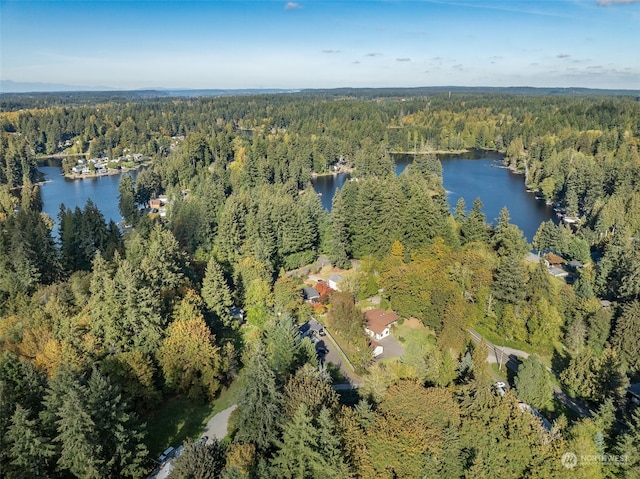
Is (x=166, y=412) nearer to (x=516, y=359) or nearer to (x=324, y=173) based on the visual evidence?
(x=516, y=359)

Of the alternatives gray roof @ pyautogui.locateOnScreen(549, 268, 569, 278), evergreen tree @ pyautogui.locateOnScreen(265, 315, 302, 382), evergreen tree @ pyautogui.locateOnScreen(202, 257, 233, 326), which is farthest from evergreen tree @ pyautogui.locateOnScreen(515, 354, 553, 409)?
gray roof @ pyautogui.locateOnScreen(549, 268, 569, 278)

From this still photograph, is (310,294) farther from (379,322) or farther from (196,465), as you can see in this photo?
(196,465)

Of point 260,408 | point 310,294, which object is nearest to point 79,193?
point 310,294

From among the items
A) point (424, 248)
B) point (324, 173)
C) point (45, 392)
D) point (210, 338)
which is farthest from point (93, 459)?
point (324, 173)

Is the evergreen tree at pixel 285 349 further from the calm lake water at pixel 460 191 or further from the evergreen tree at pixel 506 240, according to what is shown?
the calm lake water at pixel 460 191

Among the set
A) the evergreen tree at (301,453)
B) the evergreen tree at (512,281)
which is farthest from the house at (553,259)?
the evergreen tree at (301,453)

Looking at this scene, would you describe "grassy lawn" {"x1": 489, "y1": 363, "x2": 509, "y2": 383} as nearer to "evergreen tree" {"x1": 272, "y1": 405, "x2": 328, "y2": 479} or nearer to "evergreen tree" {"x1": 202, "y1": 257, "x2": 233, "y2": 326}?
"evergreen tree" {"x1": 272, "y1": 405, "x2": 328, "y2": 479}

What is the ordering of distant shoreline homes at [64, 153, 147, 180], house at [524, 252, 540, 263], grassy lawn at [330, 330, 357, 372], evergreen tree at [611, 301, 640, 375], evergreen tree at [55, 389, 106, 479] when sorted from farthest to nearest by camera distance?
distant shoreline homes at [64, 153, 147, 180] → house at [524, 252, 540, 263] → grassy lawn at [330, 330, 357, 372] → evergreen tree at [611, 301, 640, 375] → evergreen tree at [55, 389, 106, 479]
